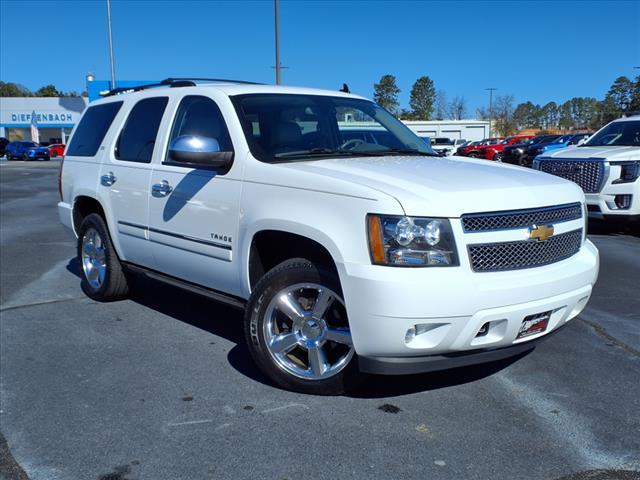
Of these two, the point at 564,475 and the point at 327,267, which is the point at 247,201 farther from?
the point at 564,475

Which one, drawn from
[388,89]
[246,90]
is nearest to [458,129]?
[388,89]

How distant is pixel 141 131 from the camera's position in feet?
17.6

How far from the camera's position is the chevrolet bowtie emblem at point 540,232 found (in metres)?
3.51

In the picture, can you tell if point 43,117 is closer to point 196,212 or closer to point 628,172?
point 628,172

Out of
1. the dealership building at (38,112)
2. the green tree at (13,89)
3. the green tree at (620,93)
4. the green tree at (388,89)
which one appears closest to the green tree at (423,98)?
the green tree at (388,89)

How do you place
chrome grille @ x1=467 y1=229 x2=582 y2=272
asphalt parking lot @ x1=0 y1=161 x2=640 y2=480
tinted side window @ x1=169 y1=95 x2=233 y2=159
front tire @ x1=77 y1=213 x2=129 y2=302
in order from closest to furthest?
1. asphalt parking lot @ x1=0 y1=161 x2=640 y2=480
2. chrome grille @ x1=467 y1=229 x2=582 y2=272
3. tinted side window @ x1=169 y1=95 x2=233 y2=159
4. front tire @ x1=77 y1=213 x2=129 y2=302

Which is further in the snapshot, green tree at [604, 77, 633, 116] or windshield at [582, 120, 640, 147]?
green tree at [604, 77, 633, 116]

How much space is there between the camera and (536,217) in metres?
3.58

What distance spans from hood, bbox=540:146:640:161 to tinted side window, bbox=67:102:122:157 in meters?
7.21

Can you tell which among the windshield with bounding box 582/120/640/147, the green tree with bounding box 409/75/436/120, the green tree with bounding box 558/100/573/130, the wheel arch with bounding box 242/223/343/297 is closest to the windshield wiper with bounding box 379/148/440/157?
the wheel arch with bounding box 242/223/343/297

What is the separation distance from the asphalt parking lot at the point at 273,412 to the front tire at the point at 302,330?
0.14 meters

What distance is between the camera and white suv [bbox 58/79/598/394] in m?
3.26

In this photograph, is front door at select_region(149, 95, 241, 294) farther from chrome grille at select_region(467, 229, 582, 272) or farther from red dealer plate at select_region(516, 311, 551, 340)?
red dealer plate at select_region(516, 311, 551, 340)

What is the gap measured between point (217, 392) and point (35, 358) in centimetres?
157
